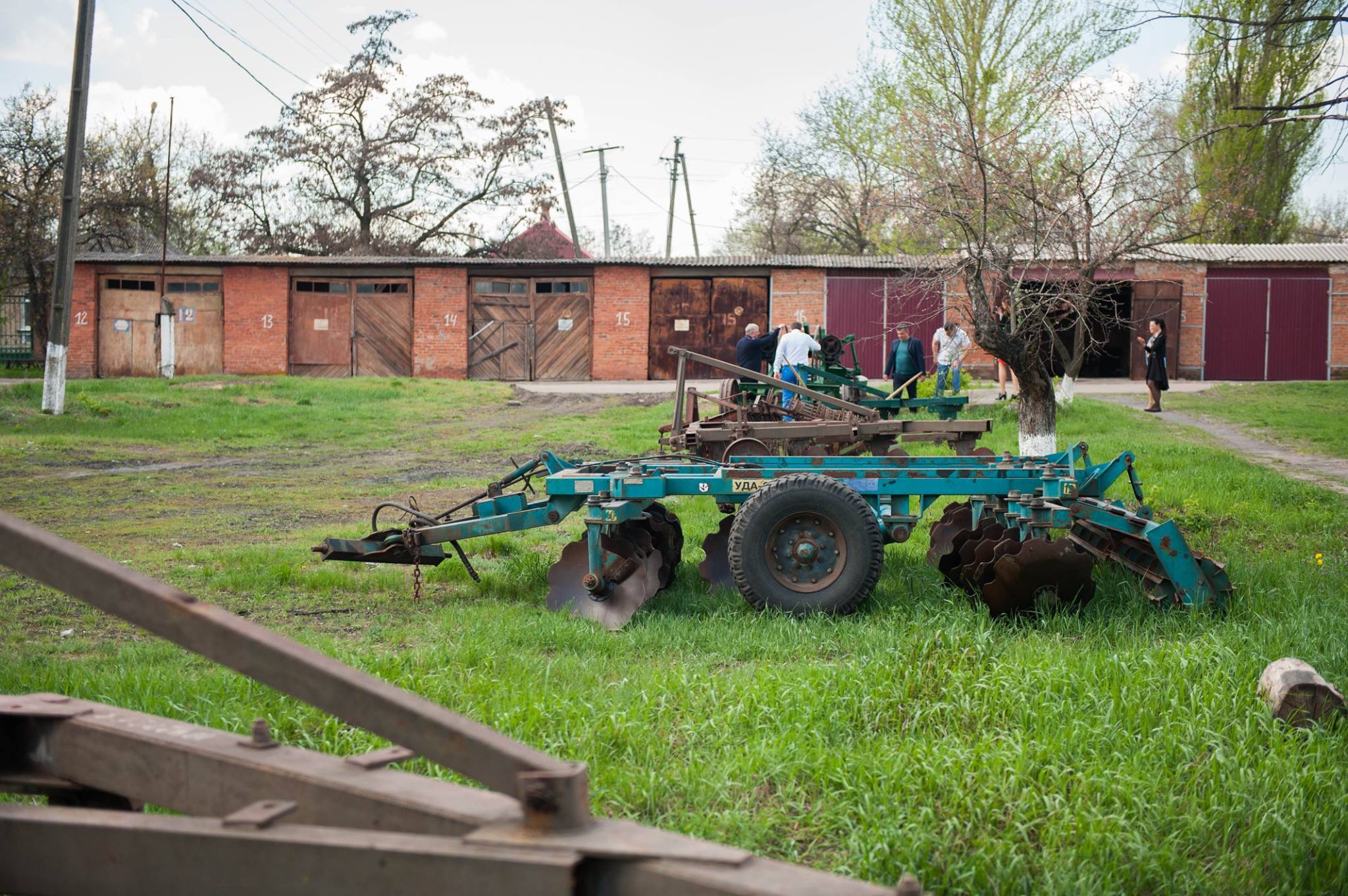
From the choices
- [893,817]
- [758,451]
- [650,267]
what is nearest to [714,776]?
[893,817]

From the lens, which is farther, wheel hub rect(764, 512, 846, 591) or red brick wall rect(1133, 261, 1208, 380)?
red brick wall rect(1133, 261, 1208, 380)

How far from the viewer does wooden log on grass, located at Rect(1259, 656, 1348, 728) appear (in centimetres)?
426

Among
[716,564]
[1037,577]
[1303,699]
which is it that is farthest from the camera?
[716,564]

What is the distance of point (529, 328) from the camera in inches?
1176

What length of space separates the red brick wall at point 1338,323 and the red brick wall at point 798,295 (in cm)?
1294

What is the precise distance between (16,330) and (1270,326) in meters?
37.3

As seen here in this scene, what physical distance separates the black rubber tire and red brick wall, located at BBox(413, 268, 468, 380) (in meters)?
24.5

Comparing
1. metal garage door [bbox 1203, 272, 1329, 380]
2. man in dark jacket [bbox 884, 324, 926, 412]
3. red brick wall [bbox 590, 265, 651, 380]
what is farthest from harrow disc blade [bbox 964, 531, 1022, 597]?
metal garage door [bbox 1203, 272, 1329, 380]

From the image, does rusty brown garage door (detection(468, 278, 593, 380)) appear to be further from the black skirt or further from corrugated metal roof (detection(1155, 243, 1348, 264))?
corrugated metal roof (detection(1155, 243, 1348, 264))

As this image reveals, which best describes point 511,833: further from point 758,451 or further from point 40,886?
point 758,451

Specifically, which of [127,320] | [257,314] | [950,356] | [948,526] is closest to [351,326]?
[257,314]

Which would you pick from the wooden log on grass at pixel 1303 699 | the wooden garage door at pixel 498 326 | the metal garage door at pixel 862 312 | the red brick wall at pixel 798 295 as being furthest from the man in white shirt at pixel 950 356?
the wooden log on grass at pixel 1303 699

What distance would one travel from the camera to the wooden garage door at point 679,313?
96.3 ft

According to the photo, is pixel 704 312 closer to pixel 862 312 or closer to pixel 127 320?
pixel 862 312
